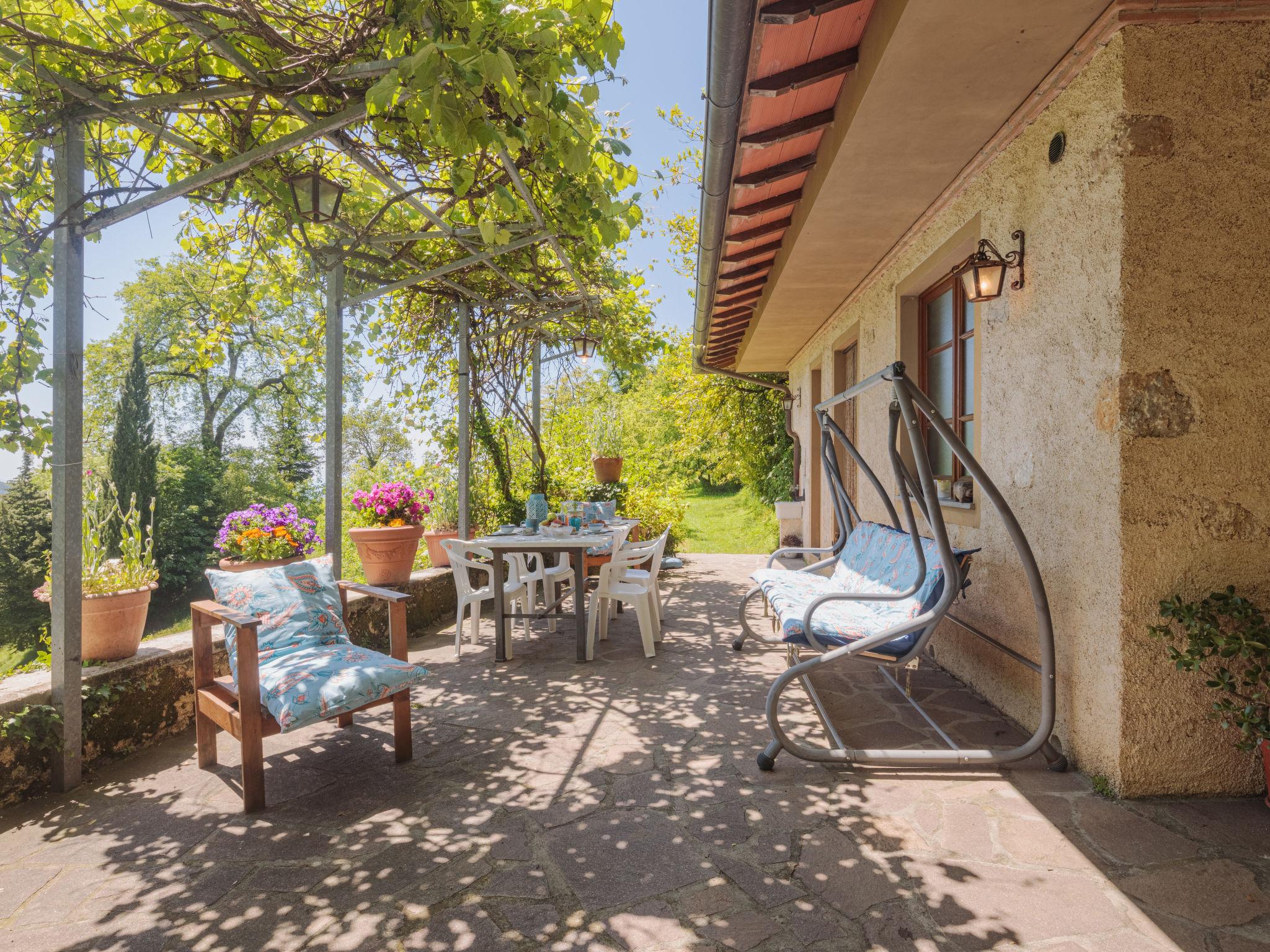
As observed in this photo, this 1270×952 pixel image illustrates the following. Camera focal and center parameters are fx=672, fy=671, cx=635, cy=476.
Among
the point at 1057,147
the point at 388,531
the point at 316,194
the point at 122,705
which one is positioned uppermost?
the point at 316,194

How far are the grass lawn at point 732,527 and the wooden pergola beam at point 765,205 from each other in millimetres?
7120

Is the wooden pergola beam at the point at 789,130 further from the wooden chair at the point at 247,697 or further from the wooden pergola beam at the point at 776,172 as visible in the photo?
the wooden chair at the point at 247,697

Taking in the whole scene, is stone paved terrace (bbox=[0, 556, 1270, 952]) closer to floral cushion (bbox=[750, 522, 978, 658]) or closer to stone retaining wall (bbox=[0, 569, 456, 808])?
stone retaining wall (bbox=[0, 569, 456, 808])

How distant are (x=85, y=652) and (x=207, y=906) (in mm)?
1650

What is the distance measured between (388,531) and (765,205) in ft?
11.0

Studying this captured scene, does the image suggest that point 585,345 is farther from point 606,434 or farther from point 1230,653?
point 1230,653

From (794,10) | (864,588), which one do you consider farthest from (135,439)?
(794,10)

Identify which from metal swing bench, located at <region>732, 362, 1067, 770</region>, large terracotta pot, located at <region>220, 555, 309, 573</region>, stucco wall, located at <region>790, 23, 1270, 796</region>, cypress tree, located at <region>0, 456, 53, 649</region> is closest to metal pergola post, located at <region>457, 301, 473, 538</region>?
large terracotta pot, located at <region>220, 555, 309, 573</region>

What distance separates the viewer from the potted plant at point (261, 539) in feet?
13.5

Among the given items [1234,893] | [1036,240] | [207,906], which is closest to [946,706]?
[1234,893]

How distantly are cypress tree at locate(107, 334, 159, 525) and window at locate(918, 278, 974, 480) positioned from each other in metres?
21.1

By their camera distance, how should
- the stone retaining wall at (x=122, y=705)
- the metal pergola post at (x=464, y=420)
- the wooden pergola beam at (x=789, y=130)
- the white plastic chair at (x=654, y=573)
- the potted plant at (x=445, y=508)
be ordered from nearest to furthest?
the stone retaining wall at (x=122, y=705), the wooden pergola beam at (x=789, y=130), the white plastic chair at (x=654, y=573), the metal pergola post at (x=464, y=420), the potted plant at (x=445, y=508)

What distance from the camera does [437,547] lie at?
20.5 ft

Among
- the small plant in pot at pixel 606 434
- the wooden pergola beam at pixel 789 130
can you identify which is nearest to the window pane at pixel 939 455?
the wooden pergola beam at pixel 789 130
